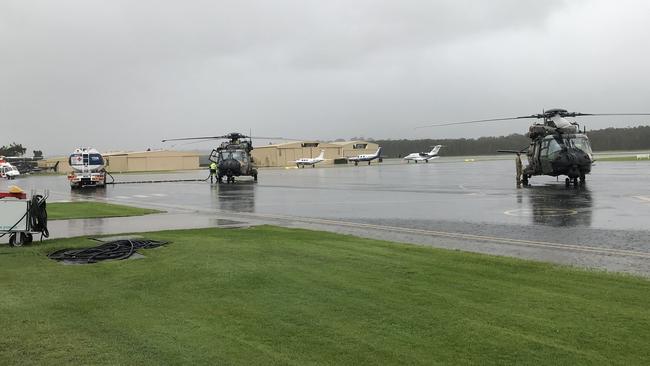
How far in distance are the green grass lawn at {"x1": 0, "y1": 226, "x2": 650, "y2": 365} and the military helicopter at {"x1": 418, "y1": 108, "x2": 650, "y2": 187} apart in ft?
65.1

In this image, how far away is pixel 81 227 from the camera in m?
14.2

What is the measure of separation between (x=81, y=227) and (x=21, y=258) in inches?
202

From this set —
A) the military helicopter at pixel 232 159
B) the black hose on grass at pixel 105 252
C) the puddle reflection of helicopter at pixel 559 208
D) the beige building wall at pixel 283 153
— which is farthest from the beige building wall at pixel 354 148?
the black hose on grass at pixel 105 252

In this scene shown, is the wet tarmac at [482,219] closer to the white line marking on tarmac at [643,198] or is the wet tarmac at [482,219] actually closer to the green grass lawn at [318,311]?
the white line marking on tarmac at [643,198]

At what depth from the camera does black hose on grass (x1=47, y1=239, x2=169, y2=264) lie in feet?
30.0

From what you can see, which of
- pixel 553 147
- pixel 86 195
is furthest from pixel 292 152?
pixel 553 147

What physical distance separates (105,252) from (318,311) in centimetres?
525

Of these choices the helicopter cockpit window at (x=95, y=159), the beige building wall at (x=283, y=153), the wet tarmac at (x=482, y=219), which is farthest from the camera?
the beige building wall at (x=283, y=153)

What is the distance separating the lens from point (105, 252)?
9.57m

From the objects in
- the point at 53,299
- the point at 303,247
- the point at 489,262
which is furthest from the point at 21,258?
the point at 489,262

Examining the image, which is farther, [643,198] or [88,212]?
[643,198]

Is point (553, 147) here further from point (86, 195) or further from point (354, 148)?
point (354, 148)

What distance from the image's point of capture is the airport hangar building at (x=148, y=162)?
95.5 metres

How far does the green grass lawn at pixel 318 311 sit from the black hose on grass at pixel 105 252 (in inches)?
15.7
